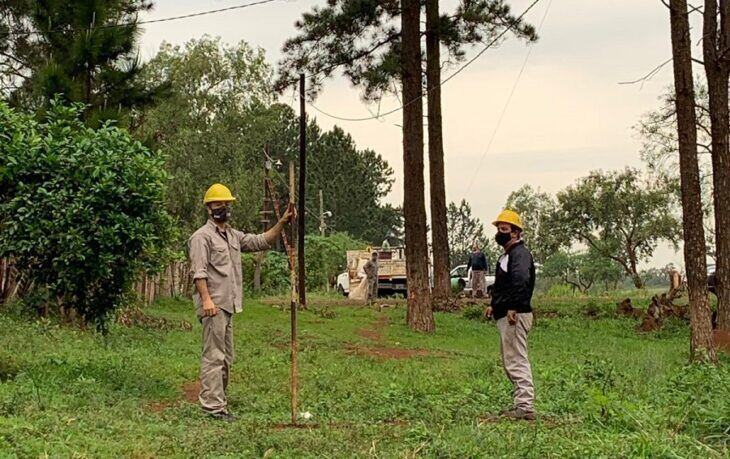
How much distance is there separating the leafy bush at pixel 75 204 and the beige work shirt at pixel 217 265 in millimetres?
1431

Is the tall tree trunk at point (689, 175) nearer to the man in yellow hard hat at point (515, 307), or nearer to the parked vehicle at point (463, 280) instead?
the man in yellow hard hat at point (515, 307)

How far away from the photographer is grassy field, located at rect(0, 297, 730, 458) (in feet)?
21.7

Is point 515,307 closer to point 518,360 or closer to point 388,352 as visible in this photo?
point 518,360

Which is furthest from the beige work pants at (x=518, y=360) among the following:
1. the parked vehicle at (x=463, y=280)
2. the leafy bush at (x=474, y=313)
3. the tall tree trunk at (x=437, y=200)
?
the parked vehicle at (x=463, y=280)

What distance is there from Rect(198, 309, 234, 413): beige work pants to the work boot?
8.64 feet

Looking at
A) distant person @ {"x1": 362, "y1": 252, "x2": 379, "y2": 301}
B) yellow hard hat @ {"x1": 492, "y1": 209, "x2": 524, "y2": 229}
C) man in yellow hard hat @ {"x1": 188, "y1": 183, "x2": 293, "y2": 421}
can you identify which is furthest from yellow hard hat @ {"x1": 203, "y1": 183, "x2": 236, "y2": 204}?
distant person @ {"x1": 362, "y1": 252, "x2": 379, "y2": 301}

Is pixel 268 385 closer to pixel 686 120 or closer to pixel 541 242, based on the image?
pixel 686 120

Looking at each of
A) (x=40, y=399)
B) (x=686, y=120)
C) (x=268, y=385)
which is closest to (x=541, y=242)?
(x=686, y=120)

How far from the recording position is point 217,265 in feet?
28.8

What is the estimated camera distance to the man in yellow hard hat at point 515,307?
28.2 feet

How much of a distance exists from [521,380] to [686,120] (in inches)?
279

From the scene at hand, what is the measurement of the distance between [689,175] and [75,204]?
920cm

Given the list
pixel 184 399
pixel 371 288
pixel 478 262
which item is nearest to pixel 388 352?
pixel 184 399

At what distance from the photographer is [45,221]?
9578mm
